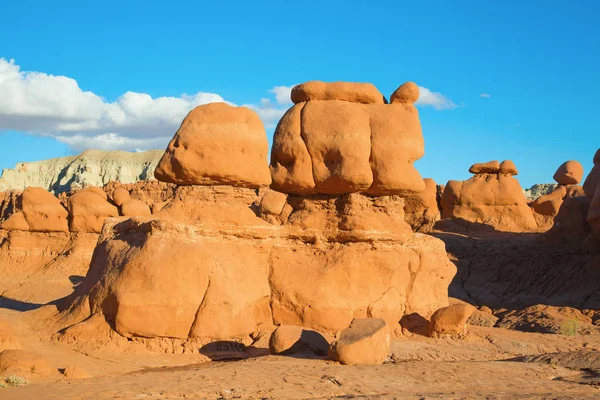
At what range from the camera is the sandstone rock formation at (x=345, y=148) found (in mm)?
11867

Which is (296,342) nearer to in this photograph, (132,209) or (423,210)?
(132,209)

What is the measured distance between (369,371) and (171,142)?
191 inches

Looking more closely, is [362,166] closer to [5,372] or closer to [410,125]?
[410,125]

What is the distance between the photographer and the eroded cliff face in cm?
7450

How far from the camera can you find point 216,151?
11.1 m

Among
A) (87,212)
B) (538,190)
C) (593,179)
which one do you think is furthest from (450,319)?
(538,190)

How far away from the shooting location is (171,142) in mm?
11312

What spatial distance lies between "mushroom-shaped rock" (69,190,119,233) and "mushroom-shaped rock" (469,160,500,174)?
37.6ft

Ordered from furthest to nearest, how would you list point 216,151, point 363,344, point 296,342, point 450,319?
point 450,319, point 216,151, point 296,342, point 363,344

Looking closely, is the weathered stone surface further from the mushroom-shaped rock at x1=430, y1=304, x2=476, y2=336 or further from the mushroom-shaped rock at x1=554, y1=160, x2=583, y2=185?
the mushroom-shaped rock at x1=430, y1=304, x2=476, y2=336

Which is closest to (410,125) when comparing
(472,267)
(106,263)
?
(106,263)

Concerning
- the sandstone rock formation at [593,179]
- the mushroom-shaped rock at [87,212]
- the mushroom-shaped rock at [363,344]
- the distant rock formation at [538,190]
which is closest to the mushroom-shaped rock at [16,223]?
the mushroom-shaped rock at [87,212]

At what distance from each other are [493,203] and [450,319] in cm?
1254

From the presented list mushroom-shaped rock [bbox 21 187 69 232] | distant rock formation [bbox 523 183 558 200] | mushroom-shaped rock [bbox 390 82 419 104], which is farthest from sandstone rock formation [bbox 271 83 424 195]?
distant rock formation [bbox 523 183 558 200]
